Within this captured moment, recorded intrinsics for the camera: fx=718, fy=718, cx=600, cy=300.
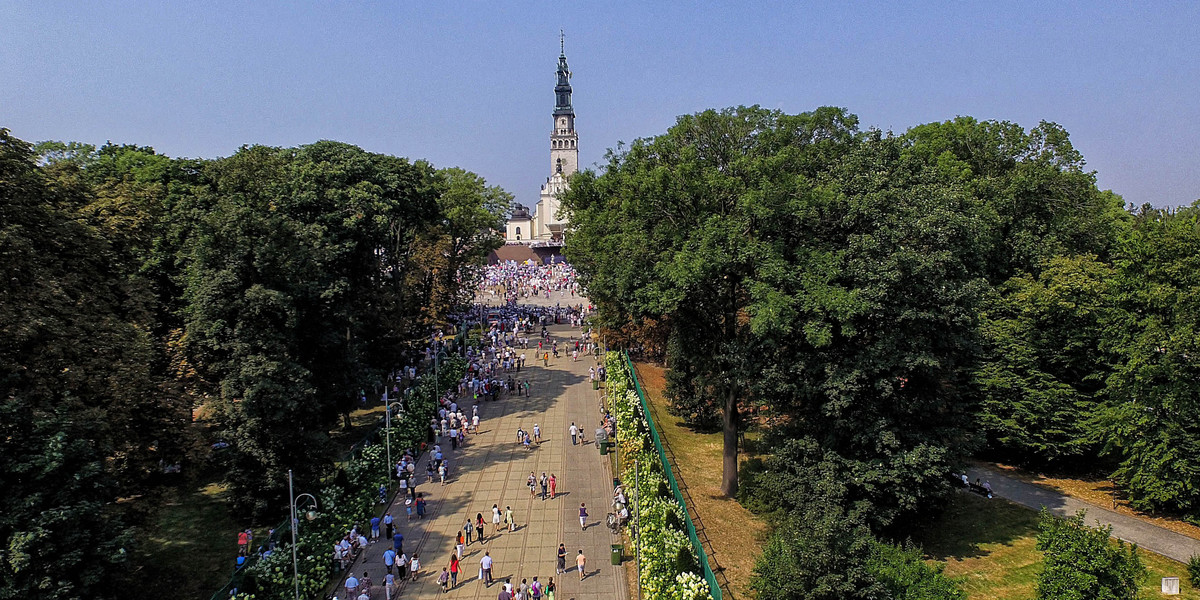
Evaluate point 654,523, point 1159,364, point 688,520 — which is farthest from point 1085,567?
point 1159,364

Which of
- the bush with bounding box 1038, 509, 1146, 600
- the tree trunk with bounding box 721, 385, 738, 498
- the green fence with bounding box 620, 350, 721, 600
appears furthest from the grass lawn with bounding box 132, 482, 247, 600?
the bush with bounding box 1038, 509, 1146, 600

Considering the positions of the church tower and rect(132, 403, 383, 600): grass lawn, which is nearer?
rect(132, 403, 383, 600): grass lawn

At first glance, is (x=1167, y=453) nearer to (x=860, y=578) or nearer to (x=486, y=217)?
(x=860, y=578)

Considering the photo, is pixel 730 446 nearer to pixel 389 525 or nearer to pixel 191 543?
pixel 389 525

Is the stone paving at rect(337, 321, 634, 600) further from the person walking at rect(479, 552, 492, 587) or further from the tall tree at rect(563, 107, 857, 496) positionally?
the tall tree at rect(563, 107, 857, 496)

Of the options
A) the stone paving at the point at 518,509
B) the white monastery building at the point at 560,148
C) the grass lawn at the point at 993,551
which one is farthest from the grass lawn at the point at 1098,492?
the white monastery building at the point at 560,148

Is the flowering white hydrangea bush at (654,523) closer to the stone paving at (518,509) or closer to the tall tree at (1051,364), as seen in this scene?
the stone paving at (518,509)
